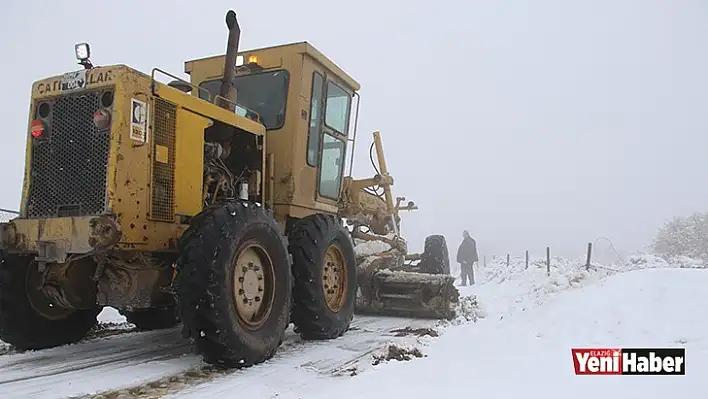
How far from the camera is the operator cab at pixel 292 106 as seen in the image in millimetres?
6660

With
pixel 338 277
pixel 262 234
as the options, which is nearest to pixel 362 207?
pixel 338 277

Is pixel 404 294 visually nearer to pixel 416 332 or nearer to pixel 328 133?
pixel 416 332

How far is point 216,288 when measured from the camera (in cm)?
444

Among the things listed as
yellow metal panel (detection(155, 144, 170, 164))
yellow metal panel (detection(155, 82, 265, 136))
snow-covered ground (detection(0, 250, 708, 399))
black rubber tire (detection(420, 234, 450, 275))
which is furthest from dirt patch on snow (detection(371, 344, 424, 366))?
black rubber tire (detection(420, 234, 450, 275))

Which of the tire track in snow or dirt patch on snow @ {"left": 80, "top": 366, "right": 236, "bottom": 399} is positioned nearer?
dirt patch on snow @ {"left": 80, "top": 366, "right": 236, "bottom": 399}

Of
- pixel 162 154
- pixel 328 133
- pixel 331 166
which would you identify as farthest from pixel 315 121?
pixel 162 154

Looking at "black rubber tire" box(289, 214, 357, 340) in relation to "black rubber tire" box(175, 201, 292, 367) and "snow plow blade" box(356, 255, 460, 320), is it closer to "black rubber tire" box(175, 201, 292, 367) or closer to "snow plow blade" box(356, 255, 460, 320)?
"black rubber tire" box(175, 201, 292, 367)

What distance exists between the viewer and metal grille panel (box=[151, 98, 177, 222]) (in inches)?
193

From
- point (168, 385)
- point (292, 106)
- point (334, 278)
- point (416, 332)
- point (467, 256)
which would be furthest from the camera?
point (467, 256)

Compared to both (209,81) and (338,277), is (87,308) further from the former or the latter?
(209,81)

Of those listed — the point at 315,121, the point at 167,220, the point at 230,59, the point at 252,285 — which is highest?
the point at 230,59

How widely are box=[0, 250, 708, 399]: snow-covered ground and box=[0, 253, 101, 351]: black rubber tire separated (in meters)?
A: 0.14

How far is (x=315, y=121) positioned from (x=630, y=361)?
4288mm

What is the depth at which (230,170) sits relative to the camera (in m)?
6.12
